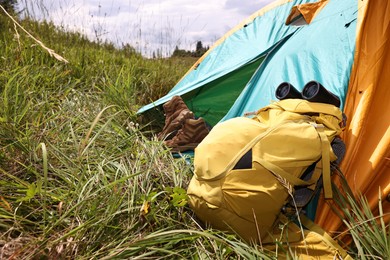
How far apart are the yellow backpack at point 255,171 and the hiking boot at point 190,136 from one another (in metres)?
0.77

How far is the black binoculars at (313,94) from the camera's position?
5.70 feet

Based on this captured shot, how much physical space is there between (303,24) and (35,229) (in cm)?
229

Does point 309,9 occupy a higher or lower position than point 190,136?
higher

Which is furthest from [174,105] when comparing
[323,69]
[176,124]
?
[323,69]

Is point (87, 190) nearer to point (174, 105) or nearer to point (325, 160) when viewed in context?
point (325, 160)

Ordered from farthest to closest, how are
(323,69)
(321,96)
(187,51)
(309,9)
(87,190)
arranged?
(187,51) < (309,9) < (323,69) < (321,96) < (87,190)

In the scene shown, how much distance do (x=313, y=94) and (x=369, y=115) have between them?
1.01 feet

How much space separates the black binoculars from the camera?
5.70 ft

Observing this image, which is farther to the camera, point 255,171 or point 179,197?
point 179,197

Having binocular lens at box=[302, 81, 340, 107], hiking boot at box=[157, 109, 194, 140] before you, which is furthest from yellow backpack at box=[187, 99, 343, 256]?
hiking boot at box=[157, 109, 194, 140]

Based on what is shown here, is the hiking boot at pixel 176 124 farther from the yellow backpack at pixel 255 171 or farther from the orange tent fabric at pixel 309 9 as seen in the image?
the orange tent fabric at pixel 309 9

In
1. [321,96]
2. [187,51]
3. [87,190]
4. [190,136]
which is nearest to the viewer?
[87,190]

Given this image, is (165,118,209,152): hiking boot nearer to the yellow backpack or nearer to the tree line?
the yellow backpack

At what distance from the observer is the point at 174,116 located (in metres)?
2.65
